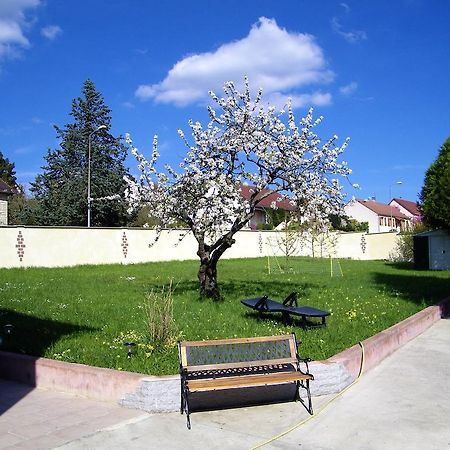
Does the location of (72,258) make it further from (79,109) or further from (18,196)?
(18,196)

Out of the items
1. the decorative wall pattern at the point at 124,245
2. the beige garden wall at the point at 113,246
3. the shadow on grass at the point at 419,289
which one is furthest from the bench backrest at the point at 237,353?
the decorative wall pattern at the point at 124,245

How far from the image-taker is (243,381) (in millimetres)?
5602

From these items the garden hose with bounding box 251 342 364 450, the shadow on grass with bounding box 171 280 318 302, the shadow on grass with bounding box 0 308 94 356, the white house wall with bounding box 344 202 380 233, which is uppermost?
the white house wall with bounding box 344 202 380 233

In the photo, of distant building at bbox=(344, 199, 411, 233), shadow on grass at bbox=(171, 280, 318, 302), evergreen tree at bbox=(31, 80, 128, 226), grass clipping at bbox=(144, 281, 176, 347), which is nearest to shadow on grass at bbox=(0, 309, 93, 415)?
grass clipping at bbox=(144, 281, 176, 347)

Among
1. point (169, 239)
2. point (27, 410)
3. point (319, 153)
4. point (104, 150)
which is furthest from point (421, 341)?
point (104, 150)

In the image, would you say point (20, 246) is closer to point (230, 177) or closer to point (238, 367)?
point (230, 177)

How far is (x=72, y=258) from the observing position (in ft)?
81.8

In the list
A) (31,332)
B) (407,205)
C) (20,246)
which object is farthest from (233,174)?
(407,205)

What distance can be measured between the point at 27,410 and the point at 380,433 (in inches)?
147

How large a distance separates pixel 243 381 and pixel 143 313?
517cm

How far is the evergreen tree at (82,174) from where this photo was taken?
3922cm

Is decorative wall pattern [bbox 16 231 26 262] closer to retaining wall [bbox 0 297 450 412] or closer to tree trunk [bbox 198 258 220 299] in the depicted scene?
tree trunk [bbox 198 258 220 299]

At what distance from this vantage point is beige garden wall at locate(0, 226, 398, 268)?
2262 centimetres

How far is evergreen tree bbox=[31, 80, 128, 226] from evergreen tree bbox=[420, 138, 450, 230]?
72.5 ft
